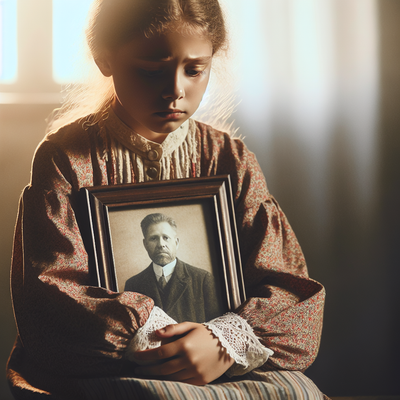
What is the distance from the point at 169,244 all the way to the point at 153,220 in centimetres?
5

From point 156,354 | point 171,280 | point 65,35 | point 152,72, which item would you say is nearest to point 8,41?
point 65,35

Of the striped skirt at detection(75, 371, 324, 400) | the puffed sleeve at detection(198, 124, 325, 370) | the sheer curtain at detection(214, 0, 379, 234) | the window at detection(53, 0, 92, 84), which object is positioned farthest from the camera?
the sheer curtain at detection(214, 0, 379, 234)

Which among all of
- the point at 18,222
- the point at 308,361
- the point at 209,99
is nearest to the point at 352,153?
the point at 209,99

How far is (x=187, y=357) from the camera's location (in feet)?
2.34

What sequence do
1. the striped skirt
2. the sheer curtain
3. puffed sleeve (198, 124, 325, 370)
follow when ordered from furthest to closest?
the sheer curtain
puffed sleeve (198, 124, 325, 370)
the striped skirt

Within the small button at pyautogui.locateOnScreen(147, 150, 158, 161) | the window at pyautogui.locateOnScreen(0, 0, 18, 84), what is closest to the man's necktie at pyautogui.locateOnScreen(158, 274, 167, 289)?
the small button at pyautogui.locateOnScreen(147, 150, 158, 161)

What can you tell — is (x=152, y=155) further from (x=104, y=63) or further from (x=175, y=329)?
(x=175, y=329)

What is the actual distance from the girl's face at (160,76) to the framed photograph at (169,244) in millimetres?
127

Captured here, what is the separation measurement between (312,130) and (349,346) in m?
0.57

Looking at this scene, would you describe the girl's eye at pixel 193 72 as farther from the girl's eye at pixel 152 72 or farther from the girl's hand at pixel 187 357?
the girl's hand at pixel 187 357

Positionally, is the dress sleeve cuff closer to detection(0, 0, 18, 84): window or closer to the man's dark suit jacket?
the man's dark suit jacket

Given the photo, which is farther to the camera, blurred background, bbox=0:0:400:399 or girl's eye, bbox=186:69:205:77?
blurred background, bbox=0:0:400:399

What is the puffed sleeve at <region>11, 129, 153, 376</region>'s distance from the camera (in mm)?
705

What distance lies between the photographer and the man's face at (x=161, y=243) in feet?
2.63
